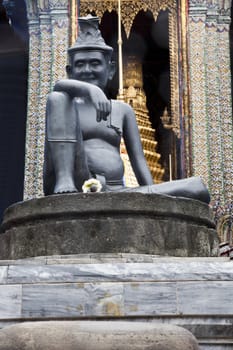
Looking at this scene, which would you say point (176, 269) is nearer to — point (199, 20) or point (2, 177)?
point (199, 20)

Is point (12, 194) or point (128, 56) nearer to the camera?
point (128, 56)

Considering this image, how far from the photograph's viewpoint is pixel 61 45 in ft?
39.0

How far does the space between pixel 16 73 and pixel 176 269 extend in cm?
1359

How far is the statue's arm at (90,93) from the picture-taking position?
4707 millimetres

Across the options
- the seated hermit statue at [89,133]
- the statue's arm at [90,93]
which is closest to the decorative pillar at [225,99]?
the seated hermit statue at [89,133]

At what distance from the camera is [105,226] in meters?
4.07

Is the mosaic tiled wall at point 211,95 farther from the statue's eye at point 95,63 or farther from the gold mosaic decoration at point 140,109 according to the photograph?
the statue's eye at point 95,63

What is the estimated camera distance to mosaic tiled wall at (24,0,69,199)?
11.4m

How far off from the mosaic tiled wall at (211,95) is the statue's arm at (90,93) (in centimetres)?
649

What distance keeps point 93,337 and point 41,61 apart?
1010cm

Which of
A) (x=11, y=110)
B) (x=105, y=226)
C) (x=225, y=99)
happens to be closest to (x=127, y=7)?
(x=225, y=99)

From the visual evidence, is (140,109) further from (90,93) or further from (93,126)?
(90,93)

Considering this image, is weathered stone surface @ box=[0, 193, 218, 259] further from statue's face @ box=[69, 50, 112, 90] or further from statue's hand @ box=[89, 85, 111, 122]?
statue's face @ box=[69, 50, 112, 90]

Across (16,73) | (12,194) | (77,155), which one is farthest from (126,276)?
(16,73)
